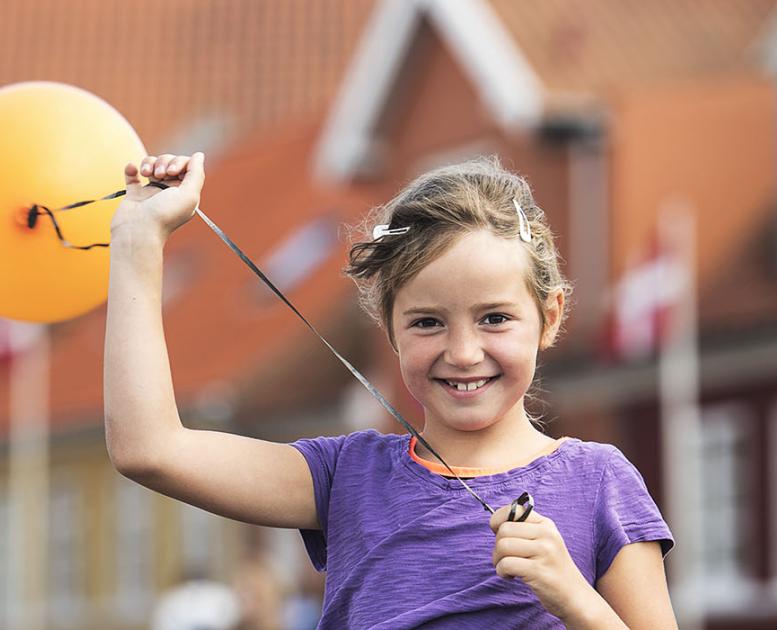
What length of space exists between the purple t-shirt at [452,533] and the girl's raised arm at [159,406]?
0.30ft

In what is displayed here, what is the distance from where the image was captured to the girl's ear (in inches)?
125

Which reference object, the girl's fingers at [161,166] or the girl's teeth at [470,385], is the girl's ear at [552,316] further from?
the girl's fingers at [161,166]

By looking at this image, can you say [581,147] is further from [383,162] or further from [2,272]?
[2,272]

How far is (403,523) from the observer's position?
308 centimetres

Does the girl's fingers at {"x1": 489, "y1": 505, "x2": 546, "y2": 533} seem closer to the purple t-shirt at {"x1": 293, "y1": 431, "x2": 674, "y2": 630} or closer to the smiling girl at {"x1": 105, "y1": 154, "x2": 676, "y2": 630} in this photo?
the smiling girl at {"x1": 105, "y1": 154, "x2": 676, "y2": 630}

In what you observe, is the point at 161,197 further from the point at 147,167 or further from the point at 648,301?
the point at 648,301

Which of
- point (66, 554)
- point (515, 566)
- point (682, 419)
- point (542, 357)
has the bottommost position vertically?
point (515, 566)

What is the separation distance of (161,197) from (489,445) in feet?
2.05

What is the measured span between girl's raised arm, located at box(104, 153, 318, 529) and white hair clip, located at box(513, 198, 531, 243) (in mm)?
486

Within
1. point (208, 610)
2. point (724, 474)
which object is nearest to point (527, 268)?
point (208, 610)

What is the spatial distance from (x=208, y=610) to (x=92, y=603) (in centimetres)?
1985

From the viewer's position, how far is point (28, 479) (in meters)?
30.4

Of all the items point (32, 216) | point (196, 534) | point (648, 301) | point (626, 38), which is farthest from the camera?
point (196, 534)

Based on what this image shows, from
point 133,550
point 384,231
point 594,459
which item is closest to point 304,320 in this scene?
point 384,231
